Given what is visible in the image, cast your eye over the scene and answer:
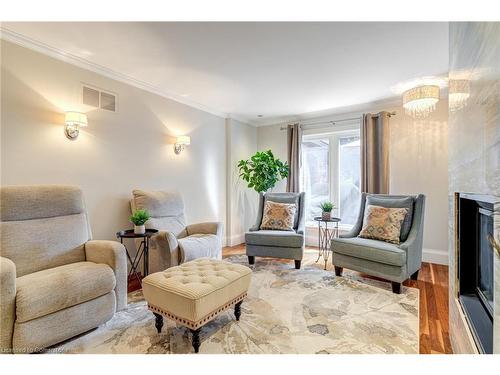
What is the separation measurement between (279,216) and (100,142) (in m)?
2.42

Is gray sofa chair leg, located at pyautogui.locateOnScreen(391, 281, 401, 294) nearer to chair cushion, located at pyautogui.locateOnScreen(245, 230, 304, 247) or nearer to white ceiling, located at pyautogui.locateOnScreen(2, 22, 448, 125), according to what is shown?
chair cushion, located at pyautogui.locateOnScreen(245, 230, 304, 247)

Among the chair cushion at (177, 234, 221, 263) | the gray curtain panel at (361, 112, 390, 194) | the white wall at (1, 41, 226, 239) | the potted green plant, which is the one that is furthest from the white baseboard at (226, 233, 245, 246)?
the gray curtain panel at (361, 112, 390, 194)

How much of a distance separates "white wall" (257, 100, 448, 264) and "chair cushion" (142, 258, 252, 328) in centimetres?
298

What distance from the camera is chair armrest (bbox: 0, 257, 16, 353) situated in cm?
147

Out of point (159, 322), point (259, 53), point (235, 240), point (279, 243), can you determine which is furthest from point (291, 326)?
point (235, 240)

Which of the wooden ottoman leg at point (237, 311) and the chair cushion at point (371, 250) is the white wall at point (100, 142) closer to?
the wooden ottoman leg at point (237, 311)

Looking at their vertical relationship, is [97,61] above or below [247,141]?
above

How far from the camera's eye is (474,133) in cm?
124

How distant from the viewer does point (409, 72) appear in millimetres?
2838

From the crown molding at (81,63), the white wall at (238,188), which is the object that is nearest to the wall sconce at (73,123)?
the crown molding at (81,63)
